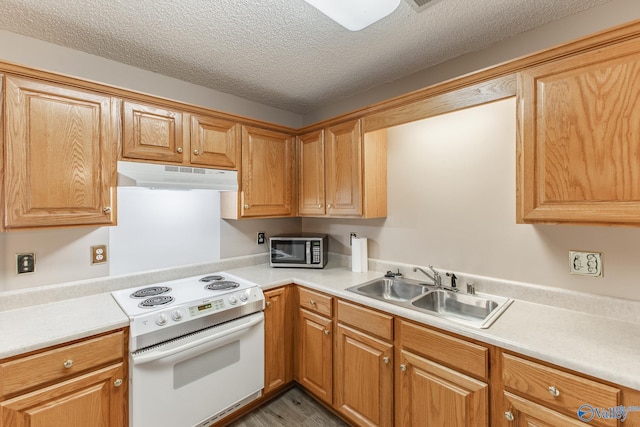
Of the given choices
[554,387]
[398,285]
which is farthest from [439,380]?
[398,285]

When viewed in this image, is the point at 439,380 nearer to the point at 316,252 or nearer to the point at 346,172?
the point at 316,252

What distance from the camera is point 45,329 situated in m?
1.37

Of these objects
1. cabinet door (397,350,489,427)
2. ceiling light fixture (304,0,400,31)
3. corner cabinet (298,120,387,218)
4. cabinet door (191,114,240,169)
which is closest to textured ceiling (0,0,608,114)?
ceiling light fixture (304,0,400,31)

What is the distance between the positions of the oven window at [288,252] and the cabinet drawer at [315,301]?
420mm

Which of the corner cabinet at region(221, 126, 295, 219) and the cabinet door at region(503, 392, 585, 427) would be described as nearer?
the cabinet door at region(503, 392, 585, 427)

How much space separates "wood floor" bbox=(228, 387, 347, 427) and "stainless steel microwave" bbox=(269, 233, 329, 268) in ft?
3.42

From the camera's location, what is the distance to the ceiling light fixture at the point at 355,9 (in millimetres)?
1140

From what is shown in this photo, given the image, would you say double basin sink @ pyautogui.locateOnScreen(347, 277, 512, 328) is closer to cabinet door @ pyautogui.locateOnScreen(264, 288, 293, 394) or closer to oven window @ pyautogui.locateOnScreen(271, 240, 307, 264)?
cabinet door @ pyautogui.locateOnScreen(264, 288, 293, 394)

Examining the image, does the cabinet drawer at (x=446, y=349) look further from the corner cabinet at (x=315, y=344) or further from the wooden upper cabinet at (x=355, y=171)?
the wooden upper cabinet at (x=355, y=171)

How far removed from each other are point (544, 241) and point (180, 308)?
212 cm

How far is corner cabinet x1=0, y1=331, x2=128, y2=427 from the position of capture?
1.21 meters

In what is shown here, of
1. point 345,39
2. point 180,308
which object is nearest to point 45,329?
point 180,308

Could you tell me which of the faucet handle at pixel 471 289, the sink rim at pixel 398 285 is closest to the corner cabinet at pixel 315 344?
the sink rim at pixel 398 285

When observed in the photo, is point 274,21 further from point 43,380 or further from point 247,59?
point 43,380
